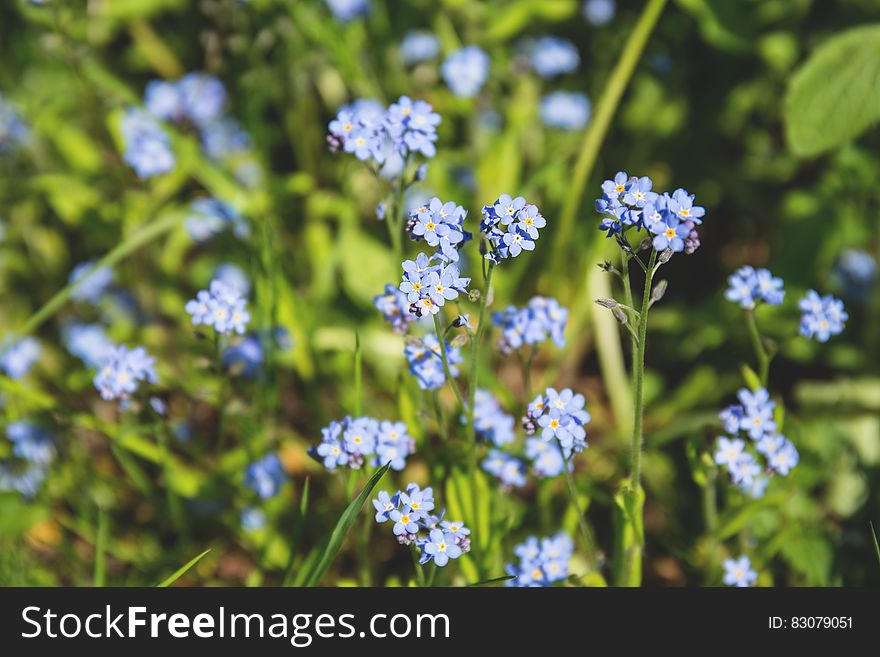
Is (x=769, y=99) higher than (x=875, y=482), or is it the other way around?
(x=769, y=99)

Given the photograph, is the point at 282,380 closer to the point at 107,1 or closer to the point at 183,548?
the point at 183,548

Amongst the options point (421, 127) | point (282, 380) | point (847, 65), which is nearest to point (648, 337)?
point (847, 65)

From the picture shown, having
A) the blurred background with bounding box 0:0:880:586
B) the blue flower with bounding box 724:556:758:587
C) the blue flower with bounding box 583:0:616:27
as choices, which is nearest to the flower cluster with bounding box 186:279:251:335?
the blurred background with bounding box 0:0:880:586

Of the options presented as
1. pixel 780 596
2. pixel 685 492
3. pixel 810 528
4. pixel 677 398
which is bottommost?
pixel 780 596

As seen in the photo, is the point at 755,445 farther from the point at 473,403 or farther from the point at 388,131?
the point at 388,131

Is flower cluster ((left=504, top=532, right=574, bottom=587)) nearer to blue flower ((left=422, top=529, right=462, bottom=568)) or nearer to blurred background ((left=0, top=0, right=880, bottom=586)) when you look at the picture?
blurred background ((left=0, top=0, right=880, bottom=586))

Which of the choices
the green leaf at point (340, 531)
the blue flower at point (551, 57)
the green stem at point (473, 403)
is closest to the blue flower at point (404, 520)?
the green leaf at point (340, 531)

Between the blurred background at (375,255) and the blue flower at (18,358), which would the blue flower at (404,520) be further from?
the blue flower at (18,358)
